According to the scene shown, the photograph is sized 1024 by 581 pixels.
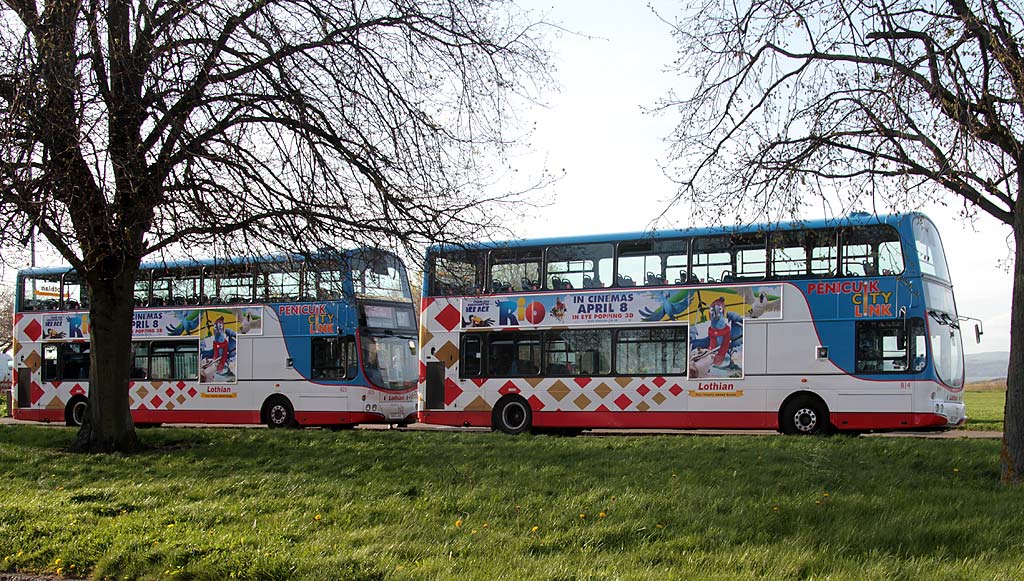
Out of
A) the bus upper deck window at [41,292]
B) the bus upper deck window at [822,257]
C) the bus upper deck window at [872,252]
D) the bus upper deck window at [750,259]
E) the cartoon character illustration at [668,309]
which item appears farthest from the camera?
the bus upper deck window at [41,292]

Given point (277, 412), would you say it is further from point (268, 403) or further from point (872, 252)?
point (872, 252)

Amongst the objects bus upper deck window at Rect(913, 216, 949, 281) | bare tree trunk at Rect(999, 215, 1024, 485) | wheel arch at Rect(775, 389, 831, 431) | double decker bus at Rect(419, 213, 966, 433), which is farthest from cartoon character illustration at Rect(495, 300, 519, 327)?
bare tree trunk at Rect(999, 215, 1024, 485)

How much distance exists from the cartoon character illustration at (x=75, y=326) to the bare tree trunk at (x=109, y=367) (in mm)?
11559

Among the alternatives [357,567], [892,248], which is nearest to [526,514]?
[357,567]

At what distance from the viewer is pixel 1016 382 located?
10.3 metres

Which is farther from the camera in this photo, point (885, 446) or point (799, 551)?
point (885, 446)

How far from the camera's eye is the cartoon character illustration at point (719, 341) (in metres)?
17.9

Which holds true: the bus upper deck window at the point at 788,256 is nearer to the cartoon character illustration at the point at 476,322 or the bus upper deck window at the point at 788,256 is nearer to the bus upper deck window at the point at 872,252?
the bus upper deck window at the point at 872,252

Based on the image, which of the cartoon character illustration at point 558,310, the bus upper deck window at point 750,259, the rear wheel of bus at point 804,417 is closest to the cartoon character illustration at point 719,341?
the bus upper deck window at point 750,259

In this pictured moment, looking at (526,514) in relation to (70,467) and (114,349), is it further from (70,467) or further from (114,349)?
(114,349)

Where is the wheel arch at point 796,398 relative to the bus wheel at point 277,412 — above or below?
above

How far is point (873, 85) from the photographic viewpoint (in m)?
10.4

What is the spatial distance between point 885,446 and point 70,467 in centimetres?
1031

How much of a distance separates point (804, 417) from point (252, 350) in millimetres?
12301
